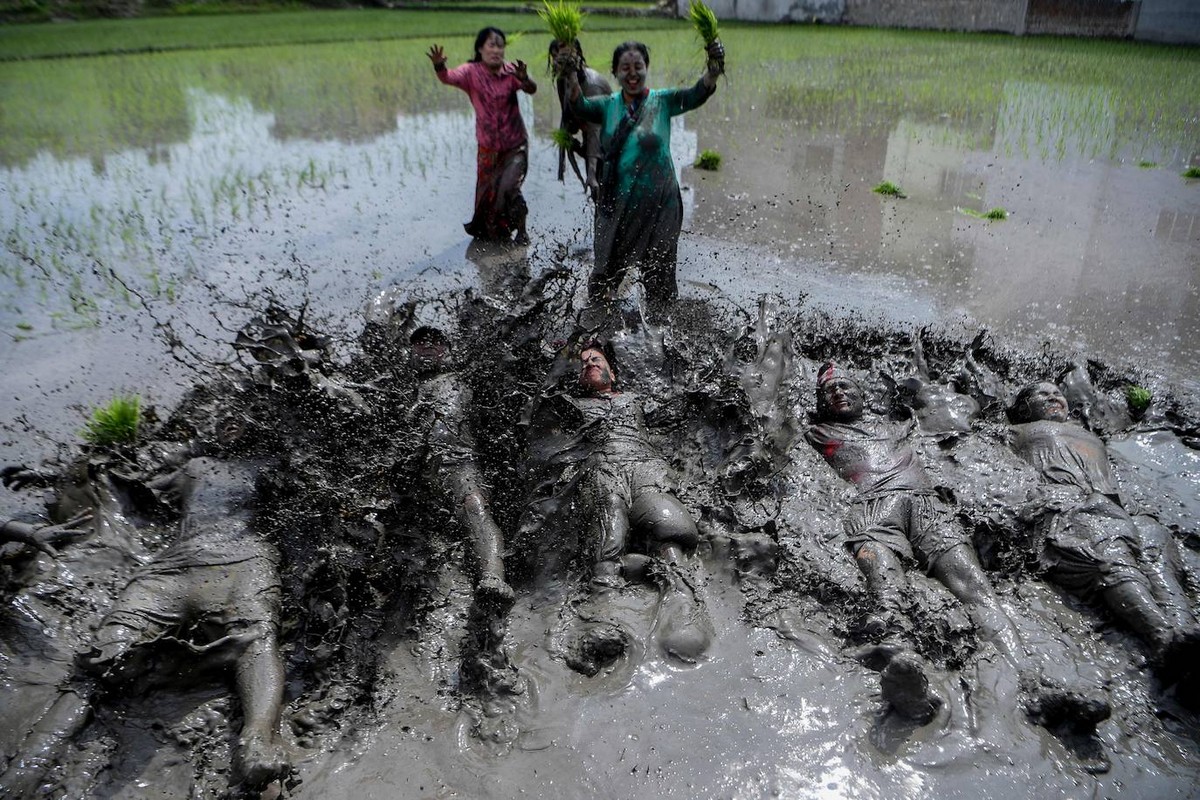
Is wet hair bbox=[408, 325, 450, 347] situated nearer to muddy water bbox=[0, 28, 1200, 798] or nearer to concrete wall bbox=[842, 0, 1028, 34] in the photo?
muddy water bbox=[0, 28, 1200, 798]

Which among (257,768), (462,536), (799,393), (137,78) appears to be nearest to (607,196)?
(799,393)

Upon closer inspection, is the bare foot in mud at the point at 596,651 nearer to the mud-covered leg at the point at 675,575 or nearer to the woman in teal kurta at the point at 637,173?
the mud-covered leg at the point at 675,575

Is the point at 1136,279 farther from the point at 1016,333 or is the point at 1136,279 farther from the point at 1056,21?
the point at 1056,21

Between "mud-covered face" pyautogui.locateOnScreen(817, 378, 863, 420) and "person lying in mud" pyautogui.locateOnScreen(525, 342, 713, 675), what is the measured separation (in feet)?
3.57

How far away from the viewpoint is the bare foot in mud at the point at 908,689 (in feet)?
9.61

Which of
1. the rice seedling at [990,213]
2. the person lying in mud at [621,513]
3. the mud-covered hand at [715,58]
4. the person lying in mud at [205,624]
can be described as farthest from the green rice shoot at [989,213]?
the person lying in mud at [205,624]

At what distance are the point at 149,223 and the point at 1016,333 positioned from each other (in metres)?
8.87

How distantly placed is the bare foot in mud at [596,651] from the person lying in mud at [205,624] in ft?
3.87

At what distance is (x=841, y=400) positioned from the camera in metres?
4.75

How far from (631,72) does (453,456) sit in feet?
10.3

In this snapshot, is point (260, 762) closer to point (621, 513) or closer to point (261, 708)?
Result: point (261, 708)

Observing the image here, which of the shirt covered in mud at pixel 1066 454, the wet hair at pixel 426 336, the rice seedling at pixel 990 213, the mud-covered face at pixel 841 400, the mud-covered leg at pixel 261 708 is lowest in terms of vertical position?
the mud-covered leg at pixel 261 708

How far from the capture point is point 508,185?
8.12m

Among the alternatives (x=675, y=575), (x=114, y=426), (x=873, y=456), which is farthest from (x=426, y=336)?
(x=873, y=456)
